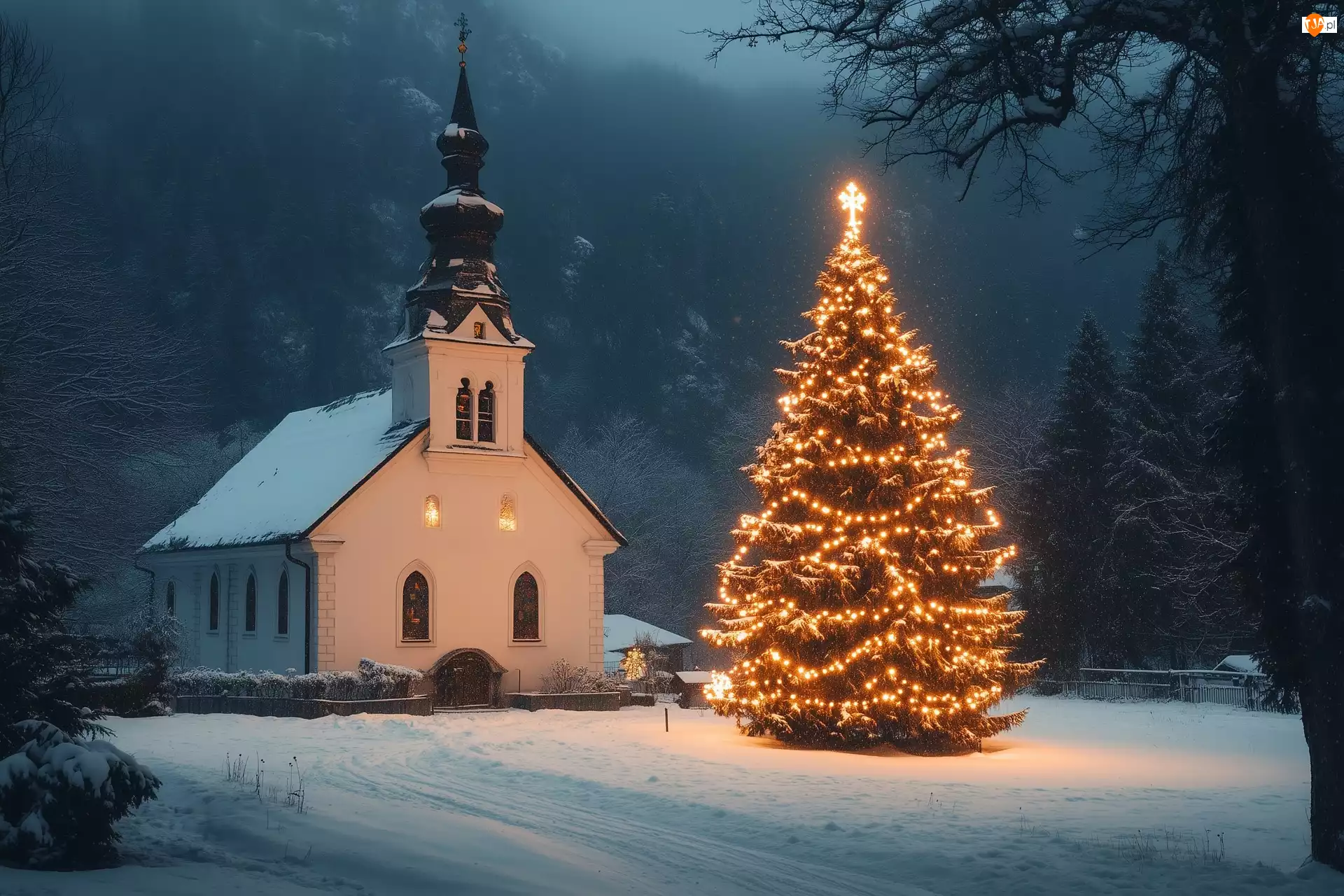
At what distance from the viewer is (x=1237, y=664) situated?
39.3 meters

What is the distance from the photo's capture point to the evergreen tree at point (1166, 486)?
1657 inches

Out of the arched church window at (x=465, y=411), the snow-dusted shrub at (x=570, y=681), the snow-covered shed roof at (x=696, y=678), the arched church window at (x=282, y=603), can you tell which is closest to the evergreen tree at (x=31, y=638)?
the arched church window at (x=282, y=603)

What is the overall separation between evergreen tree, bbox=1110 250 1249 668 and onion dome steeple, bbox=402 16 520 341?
805 inches

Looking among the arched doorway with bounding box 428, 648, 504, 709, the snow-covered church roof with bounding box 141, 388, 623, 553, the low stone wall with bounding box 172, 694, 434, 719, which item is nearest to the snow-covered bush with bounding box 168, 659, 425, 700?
the low stone wall with bounding box 172, 694, 434, 719

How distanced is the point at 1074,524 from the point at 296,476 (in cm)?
2542

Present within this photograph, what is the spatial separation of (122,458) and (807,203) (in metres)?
92.2

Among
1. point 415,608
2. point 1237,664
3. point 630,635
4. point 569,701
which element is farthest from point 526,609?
point 1237,664

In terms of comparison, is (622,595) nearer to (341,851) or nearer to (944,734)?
(944,734)

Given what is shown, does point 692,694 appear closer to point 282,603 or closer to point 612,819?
point 282,603

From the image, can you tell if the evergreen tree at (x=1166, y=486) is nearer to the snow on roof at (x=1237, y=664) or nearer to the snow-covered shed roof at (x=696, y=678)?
the snow on roof at (x=1237, y=664)

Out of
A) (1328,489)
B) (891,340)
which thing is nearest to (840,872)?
(1328,489)

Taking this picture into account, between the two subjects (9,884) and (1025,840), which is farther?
(1025,840)

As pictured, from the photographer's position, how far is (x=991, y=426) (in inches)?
2867

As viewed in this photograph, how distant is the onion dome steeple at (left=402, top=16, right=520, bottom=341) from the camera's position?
37562 millimetres
